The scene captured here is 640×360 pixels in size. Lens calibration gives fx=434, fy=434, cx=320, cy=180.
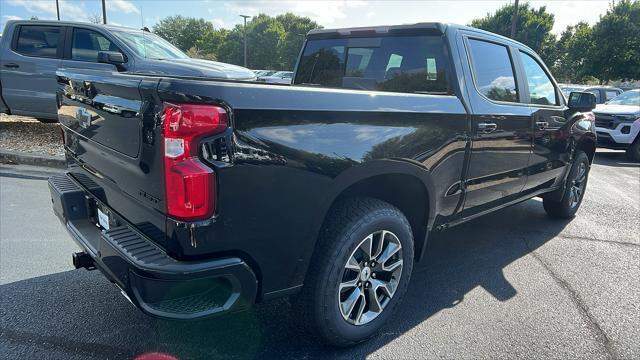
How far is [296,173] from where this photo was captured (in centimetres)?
206

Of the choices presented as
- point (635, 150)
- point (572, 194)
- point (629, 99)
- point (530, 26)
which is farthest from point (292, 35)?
point (572, 194)

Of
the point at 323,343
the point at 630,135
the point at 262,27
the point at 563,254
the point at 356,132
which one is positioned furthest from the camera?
the point at 262,27

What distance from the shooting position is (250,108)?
189cm

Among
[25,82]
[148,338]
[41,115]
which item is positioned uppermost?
[25,82]

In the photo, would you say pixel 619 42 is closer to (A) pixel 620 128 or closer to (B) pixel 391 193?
(A) pixel 620 128

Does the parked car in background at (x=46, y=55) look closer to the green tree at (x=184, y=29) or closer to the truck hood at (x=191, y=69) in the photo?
the truck hood at (x=191, y=69)

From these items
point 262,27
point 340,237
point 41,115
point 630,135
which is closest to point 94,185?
point 340,237

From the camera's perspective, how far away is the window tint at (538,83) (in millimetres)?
4035

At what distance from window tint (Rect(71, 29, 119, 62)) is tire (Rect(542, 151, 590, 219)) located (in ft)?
22.7

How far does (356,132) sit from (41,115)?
708cm

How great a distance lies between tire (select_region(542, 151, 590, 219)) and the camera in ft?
16.4

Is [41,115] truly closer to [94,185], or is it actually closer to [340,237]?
[94,185]

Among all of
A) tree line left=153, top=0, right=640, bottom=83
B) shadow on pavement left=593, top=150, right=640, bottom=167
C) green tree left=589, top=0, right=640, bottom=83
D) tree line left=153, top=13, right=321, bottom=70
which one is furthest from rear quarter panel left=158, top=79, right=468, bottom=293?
tree line left=153, top=13, right=321, bottom=70

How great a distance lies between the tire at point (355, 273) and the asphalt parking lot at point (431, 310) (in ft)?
0.61
